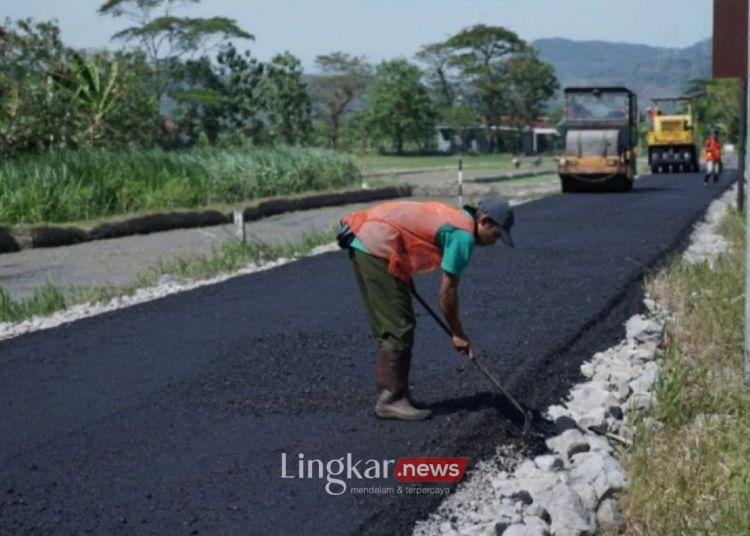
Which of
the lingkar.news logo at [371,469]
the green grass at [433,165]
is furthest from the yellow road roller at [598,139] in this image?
the lingkar.news logo at [371,469]

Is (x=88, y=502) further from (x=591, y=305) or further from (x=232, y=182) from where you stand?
(x=232, y=182)

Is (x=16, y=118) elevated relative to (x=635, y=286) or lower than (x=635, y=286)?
elevated

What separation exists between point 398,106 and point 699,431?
80.9 meters

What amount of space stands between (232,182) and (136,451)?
20934mm

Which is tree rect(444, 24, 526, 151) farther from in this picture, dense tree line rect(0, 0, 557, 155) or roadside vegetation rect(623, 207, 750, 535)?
roadside vegetation rect(623, 207, 750, 535)

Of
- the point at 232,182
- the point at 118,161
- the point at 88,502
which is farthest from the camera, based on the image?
the point at 232,182

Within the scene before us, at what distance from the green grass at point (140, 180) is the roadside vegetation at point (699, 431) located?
1232 cm

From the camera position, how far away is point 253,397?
7.64m

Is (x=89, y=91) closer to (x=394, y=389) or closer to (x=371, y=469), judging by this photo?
(x=394, y=389)

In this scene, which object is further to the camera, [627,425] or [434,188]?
[434,188]

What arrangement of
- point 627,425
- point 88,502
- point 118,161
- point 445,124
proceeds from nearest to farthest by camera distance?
point 88,502 < point 627,425 < point 118,161 < point 445,124

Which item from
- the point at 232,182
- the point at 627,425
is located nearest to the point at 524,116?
the point at 232,182

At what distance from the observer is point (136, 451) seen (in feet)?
21.1

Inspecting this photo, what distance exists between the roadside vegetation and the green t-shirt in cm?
130
